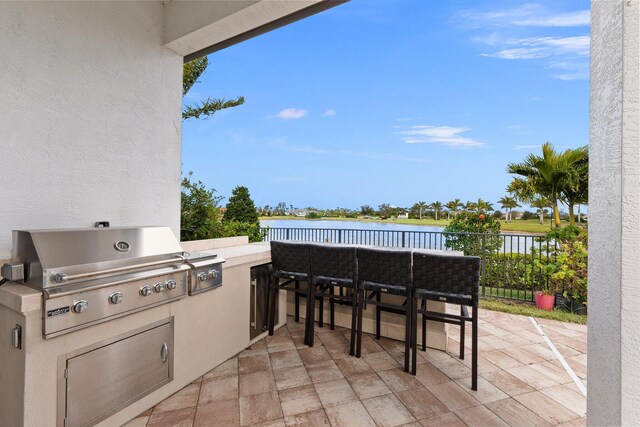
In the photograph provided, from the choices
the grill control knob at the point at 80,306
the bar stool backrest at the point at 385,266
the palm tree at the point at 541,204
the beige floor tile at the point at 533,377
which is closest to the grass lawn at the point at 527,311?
the beige floor tile at the point at 533,377

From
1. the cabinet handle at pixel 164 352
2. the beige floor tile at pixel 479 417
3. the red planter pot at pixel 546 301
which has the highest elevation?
the cabinet handle at pixel 164 352

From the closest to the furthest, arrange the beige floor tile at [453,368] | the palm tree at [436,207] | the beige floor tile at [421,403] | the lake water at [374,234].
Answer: the beige floor tile at [421,403] < the beige floor tile at [453,368] < the lake water at [374,234] < the palm tree at [436,207]

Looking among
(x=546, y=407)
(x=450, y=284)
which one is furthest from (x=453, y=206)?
(x=546, y=407)

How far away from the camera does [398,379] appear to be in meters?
2.36

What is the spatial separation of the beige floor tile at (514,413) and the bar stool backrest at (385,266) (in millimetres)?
970

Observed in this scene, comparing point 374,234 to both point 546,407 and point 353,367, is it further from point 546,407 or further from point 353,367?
point 546,407

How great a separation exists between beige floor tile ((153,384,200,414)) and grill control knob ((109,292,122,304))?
84cm

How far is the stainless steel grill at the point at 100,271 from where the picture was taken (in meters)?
1.50

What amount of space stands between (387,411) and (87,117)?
314cm

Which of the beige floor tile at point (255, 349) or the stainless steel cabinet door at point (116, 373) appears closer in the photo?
the stainless steel cabinet door at point (116, 373)

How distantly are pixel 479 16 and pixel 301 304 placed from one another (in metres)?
6.86

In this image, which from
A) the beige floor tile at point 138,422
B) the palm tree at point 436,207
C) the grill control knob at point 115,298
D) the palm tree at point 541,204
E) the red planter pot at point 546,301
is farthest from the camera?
the palm tree at point 436,207

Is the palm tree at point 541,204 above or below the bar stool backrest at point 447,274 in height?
above

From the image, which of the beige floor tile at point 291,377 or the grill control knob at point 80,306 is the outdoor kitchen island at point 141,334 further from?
the beige floor tile at point 291,377
